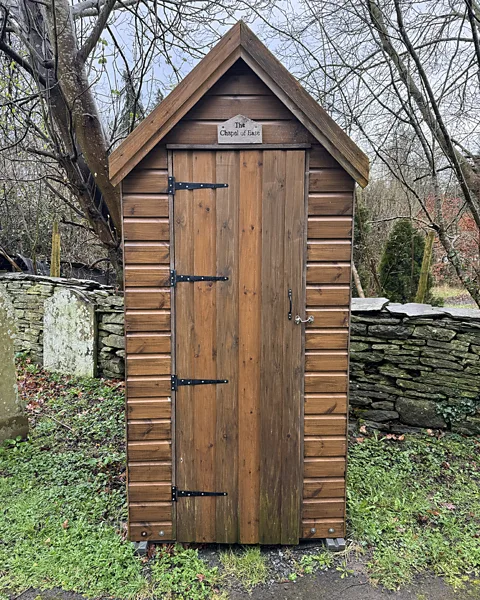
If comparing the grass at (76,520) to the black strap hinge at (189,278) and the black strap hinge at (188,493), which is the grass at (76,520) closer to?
the black strap hinge at (188,493)

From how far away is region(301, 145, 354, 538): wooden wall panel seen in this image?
269cm

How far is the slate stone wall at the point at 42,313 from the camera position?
6.13 meters

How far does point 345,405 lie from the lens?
287 cm

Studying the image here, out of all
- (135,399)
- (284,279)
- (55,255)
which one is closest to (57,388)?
(55,255)

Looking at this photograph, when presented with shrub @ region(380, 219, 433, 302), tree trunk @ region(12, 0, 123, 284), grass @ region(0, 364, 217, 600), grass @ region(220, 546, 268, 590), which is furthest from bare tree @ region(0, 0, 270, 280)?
shrub @ region(380, 219, 433, 302)

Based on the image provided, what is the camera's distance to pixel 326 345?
9.24 feet

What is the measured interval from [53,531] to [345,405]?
7.74 ft

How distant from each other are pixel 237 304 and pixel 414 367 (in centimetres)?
273

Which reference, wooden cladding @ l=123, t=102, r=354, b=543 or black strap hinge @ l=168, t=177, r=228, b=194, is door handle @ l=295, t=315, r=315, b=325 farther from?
black strap hinge @ l=168, t=177, r=228, b=194

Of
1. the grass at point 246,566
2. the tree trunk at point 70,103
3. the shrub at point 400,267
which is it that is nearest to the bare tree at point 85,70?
the tree trunk at point 70,103

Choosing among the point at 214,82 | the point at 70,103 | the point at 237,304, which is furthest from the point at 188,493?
the point at 70,103

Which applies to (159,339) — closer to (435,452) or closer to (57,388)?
(435,452)

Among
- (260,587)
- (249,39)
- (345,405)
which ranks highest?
(249,39)

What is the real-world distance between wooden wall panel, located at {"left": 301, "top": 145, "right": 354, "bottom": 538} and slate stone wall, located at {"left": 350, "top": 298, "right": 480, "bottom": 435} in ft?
6.41
